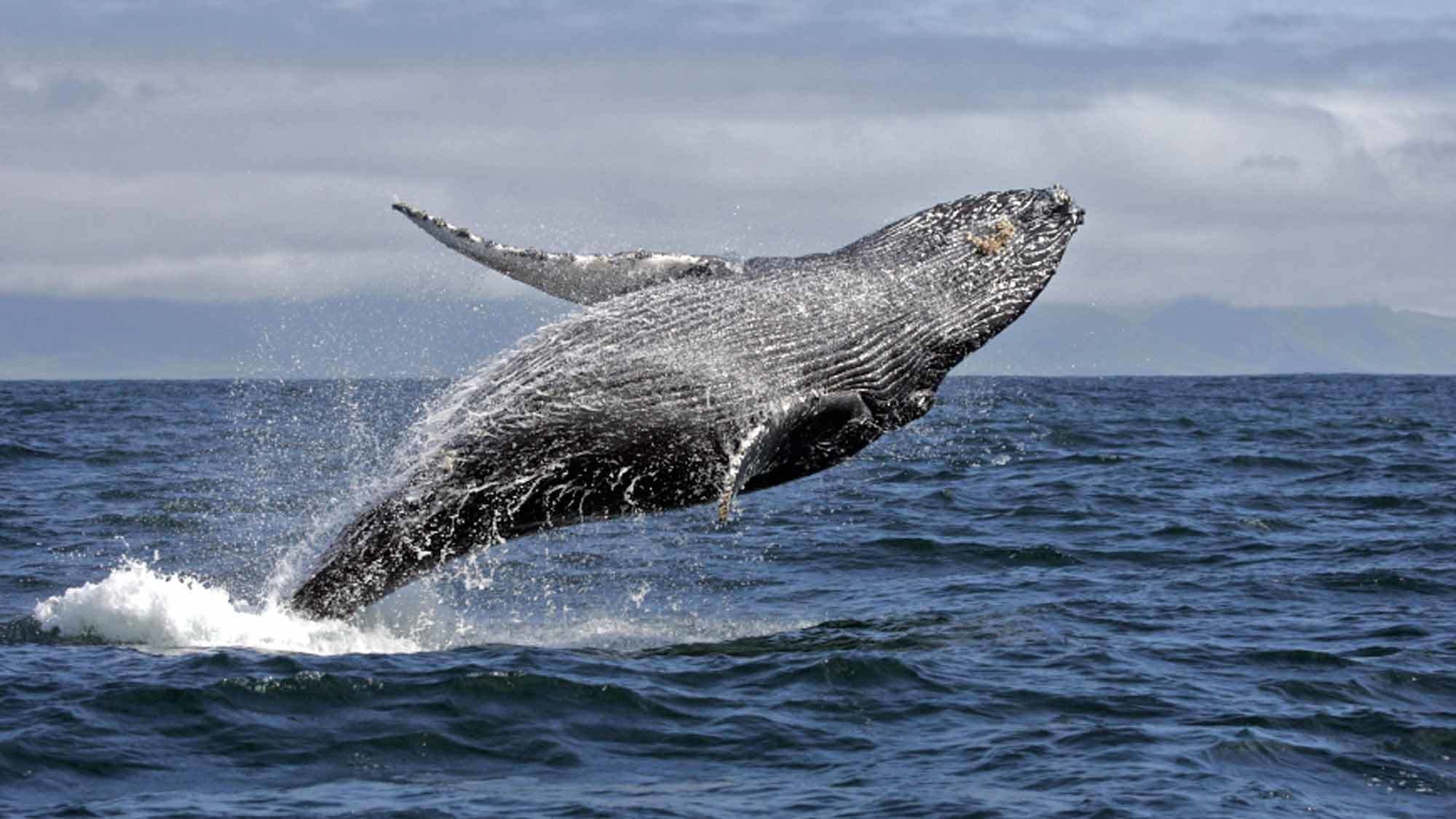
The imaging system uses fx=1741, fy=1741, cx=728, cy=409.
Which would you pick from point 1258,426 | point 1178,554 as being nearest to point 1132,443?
point 1258,426

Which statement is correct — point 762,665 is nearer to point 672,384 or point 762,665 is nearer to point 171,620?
point 672,384

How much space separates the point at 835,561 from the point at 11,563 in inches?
407

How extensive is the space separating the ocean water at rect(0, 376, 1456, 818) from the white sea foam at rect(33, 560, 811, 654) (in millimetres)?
42

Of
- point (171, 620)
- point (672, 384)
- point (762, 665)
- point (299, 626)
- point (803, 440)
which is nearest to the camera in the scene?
point (672, 384)

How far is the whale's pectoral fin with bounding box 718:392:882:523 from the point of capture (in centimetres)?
1251

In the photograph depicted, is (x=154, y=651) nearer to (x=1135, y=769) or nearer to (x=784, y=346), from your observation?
(x=784, y=346)

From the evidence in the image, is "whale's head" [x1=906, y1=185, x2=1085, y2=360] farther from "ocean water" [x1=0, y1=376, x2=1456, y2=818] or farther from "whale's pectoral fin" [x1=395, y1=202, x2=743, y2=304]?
"ocean water" [x1=0, y1=376, x2=1456, y2=818]

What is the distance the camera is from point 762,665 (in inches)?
595

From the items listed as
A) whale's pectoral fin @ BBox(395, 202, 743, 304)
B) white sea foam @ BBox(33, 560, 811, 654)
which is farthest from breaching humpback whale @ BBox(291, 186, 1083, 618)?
white sea foam @ BBox(33, 560, 811, 654)

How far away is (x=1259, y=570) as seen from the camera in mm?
21797

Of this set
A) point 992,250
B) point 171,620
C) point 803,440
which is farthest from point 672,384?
point 171,620

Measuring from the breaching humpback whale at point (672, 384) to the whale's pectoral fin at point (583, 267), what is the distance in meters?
0.01

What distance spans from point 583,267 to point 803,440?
2.23m

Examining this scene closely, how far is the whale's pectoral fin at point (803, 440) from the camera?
12512mm
